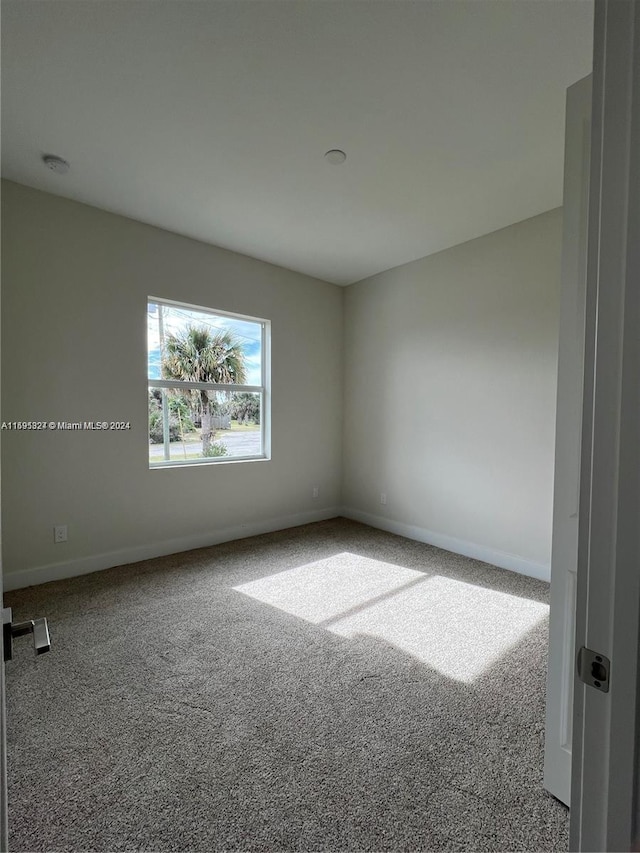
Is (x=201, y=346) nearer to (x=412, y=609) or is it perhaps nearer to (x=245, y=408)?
(x=245, y=408)

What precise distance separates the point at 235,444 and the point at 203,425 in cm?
38

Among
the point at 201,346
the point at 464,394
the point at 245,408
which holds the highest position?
the point at 201,346

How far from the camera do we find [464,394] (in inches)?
141

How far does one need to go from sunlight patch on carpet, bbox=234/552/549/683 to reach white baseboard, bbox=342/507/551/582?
0.48 m

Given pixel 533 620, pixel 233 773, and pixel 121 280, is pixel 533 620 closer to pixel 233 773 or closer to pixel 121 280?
pixel 233 773

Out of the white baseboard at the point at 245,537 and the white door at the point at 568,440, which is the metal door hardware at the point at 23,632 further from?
the white baseboard at the point at 245,537

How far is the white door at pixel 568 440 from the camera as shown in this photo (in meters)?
1.28

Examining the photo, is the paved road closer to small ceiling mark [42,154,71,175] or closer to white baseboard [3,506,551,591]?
white baseboard [3,506,551,591]

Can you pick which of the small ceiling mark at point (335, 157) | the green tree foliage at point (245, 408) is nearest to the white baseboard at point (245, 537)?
the green tree foliage at point (245, 408)

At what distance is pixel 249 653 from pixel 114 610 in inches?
39.1

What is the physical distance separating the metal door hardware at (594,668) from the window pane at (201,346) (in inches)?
135

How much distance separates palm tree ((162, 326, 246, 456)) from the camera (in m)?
3.59

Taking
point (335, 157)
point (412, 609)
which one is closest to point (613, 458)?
point (412, 609)

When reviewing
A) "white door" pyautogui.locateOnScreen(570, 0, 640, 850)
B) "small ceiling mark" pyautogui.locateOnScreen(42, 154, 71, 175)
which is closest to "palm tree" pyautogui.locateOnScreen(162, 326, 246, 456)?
"small ceiling mark" pyautogui.locateOnScreen(42, 154, 71, 175)
